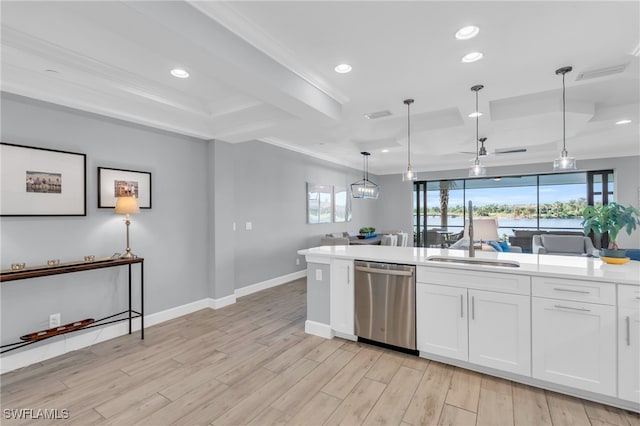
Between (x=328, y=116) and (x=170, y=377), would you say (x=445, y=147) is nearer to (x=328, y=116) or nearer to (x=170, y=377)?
(x=328, y=116)

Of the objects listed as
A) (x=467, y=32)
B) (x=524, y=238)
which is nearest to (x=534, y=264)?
(x=467, y=32)

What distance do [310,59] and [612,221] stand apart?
2.80 m

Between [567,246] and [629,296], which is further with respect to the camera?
[567,246]

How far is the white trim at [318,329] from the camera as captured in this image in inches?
127

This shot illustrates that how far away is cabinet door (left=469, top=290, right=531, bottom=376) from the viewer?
2.28 metres

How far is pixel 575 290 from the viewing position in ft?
6.97

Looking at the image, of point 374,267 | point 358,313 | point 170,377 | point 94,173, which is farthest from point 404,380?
point 94,173

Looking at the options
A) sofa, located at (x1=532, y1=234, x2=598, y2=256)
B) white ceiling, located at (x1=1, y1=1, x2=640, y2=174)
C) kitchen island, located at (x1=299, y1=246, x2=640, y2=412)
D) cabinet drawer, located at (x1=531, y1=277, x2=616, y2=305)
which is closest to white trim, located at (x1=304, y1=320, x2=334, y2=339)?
kitchen island, located at (x1=299, y1=246, x2=640, y2=412)

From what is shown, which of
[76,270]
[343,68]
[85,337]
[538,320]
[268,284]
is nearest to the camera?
[538,320]

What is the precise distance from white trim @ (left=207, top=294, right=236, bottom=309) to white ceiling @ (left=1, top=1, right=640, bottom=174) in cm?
235

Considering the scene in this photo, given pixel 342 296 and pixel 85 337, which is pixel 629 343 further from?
pixel 85 337

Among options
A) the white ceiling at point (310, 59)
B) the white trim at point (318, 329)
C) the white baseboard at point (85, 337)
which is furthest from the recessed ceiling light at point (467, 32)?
the white baseboard at point (85, 337)

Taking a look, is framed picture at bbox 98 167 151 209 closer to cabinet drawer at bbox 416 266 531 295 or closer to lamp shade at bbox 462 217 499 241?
cabinet drawer at bbox 416 266 531 295

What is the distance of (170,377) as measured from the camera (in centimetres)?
247
